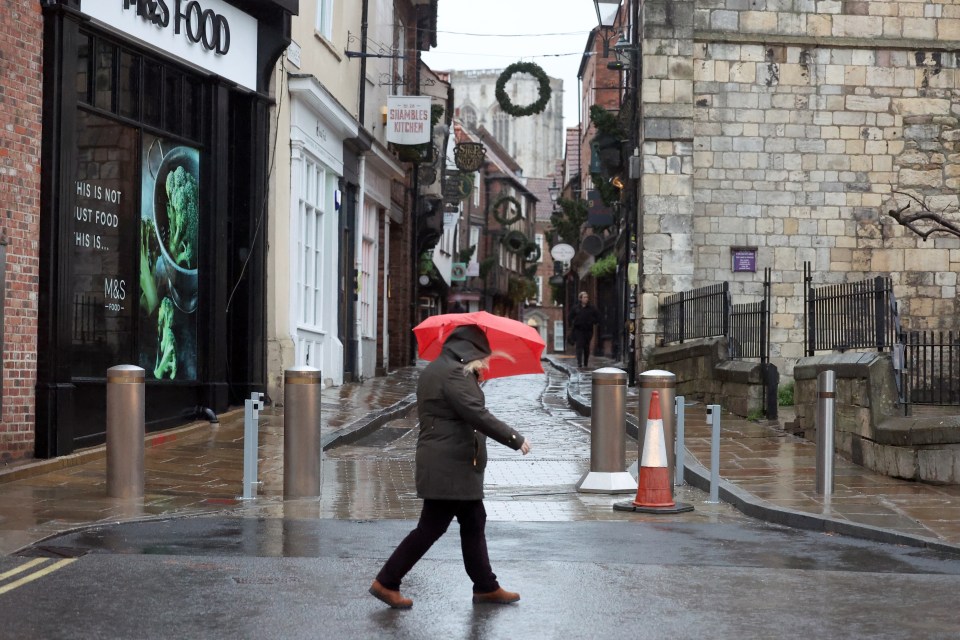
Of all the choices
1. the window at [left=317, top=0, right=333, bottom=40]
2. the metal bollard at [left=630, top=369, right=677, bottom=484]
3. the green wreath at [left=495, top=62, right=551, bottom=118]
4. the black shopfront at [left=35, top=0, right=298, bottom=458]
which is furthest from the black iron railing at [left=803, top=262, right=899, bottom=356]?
the green wreath at [left=495, top=62, right=551, bottom=118]

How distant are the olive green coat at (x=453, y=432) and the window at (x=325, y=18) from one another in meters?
14.8

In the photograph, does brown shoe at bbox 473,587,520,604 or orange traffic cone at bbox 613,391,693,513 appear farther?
orange traffic cone at bbox 613,391,693,513

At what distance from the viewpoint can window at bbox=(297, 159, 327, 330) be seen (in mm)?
19031

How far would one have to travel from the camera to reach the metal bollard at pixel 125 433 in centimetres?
1001

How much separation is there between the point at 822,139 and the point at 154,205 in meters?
12.9

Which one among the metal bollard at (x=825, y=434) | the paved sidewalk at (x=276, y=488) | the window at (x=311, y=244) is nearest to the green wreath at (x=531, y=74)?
the window at (x=311, y=244)

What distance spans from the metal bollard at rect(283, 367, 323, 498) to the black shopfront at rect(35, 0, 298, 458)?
237 cm

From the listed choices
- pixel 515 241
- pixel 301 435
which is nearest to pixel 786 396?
pixel 301 435

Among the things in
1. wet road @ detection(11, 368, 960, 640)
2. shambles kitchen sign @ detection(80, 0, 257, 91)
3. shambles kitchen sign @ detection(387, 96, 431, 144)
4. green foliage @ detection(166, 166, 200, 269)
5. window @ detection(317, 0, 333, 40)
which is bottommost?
wet road @ detection(11, 368, 960, 640)

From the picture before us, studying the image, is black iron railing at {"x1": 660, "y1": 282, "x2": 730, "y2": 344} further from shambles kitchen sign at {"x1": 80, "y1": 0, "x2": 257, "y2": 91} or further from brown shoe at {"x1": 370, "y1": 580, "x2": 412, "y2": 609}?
brown shoe at {"x1": 370, "y1": 580, "x2": 412, "y2": 609}

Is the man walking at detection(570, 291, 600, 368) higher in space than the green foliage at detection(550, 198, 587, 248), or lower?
lower

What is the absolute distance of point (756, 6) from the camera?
75.2 feet

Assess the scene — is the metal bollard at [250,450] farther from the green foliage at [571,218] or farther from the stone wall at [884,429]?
the green foliage at [571,218]

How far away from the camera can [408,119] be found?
82.2ft
